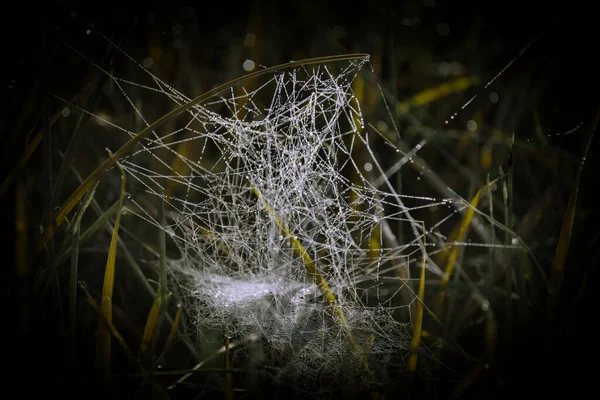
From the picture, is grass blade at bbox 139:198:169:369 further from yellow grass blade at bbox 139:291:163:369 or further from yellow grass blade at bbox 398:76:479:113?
yellow grass blade at bbox 398:76:479:113

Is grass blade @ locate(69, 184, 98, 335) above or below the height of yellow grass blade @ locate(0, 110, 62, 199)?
below

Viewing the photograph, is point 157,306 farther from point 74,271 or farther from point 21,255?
point 21,255

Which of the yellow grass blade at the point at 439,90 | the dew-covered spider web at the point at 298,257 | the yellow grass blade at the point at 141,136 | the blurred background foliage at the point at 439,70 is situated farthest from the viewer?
the yellow grass blade at the point at 439,90

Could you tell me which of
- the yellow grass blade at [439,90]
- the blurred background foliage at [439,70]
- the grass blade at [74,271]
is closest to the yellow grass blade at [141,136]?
the grass blade at [74,271]

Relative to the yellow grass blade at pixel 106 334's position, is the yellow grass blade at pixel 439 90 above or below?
above

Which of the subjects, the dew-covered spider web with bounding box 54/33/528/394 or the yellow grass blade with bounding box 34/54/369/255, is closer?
the yellow grass blade with bounding box 34/54/369/255

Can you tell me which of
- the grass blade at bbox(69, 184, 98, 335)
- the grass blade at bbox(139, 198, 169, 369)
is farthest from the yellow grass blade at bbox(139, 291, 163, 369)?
the grass blade at bbox(69, 184, 98, 335)

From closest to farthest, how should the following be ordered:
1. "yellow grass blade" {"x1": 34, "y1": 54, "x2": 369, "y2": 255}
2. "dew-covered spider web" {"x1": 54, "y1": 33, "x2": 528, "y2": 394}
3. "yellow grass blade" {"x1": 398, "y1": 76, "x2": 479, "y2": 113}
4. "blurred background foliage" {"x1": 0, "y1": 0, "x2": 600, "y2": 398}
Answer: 1. "yellow grass blade" {"x1": 34, "y1": 54, "x2": 369, "y2": 255}
2. "dew-covered spider web" {"x1": 54, "y1": 33, "x2": 528, "y2": 394}
3. "blurred background foliage" {"x1": 0, "y1": 0, "x2": 600, "y2": 398}
4. "yellow grass blade" {"x1": 398, "y1": 76, "x2": 479, "y2": 113}

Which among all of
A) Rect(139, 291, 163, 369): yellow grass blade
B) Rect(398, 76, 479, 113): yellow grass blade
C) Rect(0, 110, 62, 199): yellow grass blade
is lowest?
Rect(139, 291, 163, 369): yellow grass blade

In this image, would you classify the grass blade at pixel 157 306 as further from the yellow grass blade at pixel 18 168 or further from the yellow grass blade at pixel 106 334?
the yellow grass blade at pixel 18 168

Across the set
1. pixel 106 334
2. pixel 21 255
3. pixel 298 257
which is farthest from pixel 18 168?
pixel 298 257
